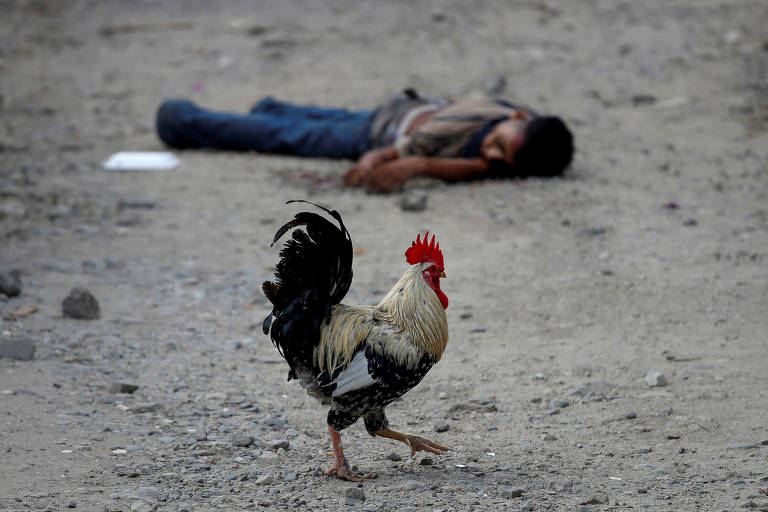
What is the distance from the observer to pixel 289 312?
3758 mm

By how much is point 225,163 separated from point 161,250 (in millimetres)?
2290

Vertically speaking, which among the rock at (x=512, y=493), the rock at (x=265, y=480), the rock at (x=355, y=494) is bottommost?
the rock at (x=265, y=480)

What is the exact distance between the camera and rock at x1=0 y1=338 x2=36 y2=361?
4715mm

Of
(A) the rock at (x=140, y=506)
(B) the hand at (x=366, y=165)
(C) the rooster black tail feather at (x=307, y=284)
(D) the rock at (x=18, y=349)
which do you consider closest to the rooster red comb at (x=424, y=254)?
(C) the rooster black tail feather at (x=307, y=284)

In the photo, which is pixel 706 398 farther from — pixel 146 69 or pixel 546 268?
pixel 146 69

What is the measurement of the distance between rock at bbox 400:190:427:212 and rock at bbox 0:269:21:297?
3.15m

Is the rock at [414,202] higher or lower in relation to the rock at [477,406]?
higher

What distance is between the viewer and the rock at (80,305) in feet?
17.8

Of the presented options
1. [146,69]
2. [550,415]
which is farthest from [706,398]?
[146,69]

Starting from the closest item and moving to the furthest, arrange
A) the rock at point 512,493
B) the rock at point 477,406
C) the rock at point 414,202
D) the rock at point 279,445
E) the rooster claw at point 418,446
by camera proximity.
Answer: the rock at point 512,493
the rooster claw at point 418,446
the rock at point 279,445
the rock at point 477,406
the rock at point 414,202

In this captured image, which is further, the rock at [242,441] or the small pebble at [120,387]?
the small pebble at [120,387]

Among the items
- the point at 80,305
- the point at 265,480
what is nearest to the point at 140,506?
the point at 265,480

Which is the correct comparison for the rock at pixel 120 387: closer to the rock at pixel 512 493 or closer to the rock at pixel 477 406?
the rock at pixel 477 406

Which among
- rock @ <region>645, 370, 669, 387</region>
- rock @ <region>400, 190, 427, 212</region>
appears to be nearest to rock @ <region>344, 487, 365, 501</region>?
rock @ <region>645, 370, 669, 387</region>
